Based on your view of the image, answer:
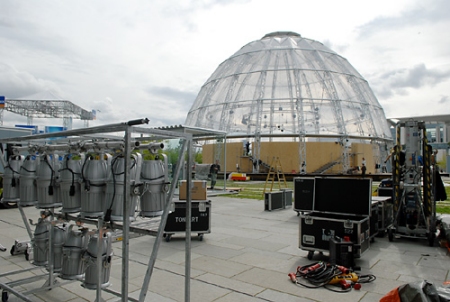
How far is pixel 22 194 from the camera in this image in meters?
5.45

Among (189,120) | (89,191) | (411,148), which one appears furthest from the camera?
(189,120)

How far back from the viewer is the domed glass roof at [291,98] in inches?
1766

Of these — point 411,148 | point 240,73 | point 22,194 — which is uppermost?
point 240,73

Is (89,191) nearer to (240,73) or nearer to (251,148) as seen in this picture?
(251,148)

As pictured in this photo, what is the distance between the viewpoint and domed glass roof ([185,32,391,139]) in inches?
1766

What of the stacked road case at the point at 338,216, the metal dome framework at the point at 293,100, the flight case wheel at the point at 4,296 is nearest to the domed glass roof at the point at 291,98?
the metal dome framework at the point at 293,100

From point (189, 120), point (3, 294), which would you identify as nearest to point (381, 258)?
point (3, 294)

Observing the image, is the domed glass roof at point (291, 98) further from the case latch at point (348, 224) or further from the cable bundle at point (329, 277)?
the cable bundle at point (329, 277)

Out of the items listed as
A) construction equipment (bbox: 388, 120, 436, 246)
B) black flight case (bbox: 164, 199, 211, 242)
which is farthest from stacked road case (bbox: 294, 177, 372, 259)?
black flight case (bbox: 164, 199, 211, 242)

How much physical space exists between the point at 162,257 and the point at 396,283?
15.0ft

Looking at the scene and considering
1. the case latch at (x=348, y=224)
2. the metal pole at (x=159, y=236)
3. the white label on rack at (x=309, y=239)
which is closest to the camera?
the metal pole at (x=159, y=236)

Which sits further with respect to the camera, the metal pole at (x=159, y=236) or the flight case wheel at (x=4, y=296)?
the flight case wheel at (x=4, y=296)

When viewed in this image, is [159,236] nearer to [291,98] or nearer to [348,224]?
[348,224]

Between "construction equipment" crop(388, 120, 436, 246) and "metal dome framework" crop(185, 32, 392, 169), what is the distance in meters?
A: 34.5
